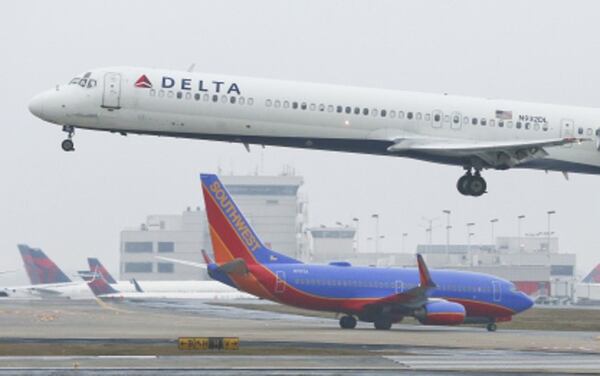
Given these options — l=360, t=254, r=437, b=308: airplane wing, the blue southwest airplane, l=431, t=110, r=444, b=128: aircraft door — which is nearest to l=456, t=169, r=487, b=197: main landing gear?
l=431, t=110, r=444, b=128: aircraft door

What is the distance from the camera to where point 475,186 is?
7038 centimetres

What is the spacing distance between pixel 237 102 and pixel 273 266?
82.8ft

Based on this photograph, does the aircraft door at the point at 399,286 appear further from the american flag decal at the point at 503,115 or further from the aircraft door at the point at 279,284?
the american flag decal at the point at 503,115

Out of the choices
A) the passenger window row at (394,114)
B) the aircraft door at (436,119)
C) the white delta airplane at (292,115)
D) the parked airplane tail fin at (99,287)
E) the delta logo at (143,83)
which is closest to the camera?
the white delta airplane at (292,115)

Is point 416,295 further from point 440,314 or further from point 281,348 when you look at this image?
point 281,348

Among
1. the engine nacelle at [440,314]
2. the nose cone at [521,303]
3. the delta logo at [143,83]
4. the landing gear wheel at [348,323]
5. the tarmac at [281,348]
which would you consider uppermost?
the delta logo at [143,83]

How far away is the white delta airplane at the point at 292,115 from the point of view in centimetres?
6450

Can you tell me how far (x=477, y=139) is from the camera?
68.2 meters

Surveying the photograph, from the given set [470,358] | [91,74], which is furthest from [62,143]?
[470,358]

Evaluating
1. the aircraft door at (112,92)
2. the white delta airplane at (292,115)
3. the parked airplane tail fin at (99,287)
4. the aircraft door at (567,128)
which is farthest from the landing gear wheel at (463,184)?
the parked airplane tail fin at (99,287)

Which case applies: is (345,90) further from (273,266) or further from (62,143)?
(273,266)

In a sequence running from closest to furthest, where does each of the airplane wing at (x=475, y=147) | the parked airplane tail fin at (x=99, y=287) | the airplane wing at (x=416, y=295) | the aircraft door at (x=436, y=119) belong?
the airplane wing at (x=475, y=147) → the aircraft door at (x=436, y=119) → the airplane wing at (x=416, y=295) → the parked airplane tail fin at (x=99, y=287)

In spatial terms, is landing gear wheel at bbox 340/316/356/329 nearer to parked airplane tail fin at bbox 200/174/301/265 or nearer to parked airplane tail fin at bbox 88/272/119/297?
parked airplane tail fin at bbox 200/174/301/265

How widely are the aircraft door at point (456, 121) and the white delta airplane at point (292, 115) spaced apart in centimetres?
5
